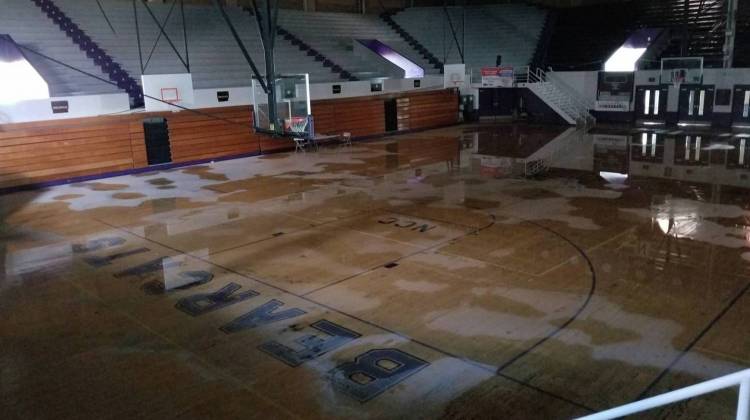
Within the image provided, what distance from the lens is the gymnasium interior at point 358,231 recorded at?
15.2 feet

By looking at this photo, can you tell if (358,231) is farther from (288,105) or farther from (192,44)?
(192,44)

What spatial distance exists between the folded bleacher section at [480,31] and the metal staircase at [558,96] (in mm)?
1462

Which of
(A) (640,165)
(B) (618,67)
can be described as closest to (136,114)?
(A) (640,165)

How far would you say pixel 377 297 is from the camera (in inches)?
249

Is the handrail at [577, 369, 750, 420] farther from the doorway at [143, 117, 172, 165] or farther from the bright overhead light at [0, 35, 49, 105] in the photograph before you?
the bright overhead light at [0, 35, 49, 105]

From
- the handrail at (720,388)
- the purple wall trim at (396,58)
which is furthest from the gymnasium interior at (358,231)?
the purple wall trim at (396,58)

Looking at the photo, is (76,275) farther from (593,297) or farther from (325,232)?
(593,297)

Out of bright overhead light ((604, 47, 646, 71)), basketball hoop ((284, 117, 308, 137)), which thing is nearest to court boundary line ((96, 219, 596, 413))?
basketball hoop ((284, 117, 308, 137))

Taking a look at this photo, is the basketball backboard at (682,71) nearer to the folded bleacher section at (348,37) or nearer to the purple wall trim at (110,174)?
the folded bleacher section at (348,37)

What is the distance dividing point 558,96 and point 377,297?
1942 centimetres

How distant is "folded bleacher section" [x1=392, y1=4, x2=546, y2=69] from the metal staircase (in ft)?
4.80

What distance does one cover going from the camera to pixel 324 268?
23.9ft

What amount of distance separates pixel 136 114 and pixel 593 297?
40.4 ft

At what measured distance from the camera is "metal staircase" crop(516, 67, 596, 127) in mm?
22203
